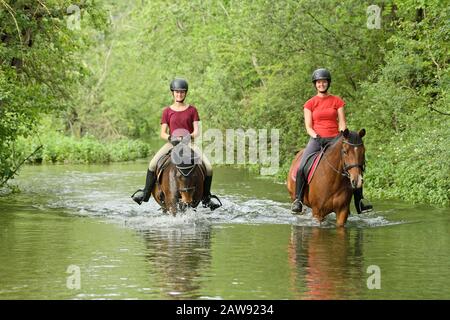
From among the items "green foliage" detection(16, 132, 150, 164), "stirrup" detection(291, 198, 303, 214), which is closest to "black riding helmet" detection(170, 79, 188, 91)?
"stirrup" detection(291, 198, 303, 214)

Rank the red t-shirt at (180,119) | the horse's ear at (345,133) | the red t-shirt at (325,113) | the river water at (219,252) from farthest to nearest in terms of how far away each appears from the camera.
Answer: the red t-shirt at (180,119), the red t-shirt at (325,113), the horse's ear at (345,133), the river water at (219,252)

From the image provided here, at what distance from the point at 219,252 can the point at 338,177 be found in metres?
3.34

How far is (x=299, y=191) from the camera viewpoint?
16.2m

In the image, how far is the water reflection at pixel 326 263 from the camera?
985 cm

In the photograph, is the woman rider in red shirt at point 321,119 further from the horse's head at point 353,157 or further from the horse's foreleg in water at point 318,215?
the horse's head at point 353,157

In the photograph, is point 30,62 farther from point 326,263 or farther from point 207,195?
point 326,263

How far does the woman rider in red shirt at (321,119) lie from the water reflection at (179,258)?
1.85 meters

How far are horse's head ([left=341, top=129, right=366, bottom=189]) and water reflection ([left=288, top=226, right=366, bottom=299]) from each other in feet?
2.96

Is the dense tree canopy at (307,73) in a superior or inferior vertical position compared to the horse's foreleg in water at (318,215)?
superior

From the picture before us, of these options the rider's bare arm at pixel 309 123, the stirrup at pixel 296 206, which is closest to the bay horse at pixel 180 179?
the stirrup at pixel 296 206

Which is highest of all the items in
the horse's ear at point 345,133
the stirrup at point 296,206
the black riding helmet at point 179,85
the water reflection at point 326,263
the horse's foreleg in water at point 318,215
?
the black riding helmet at point 179,85

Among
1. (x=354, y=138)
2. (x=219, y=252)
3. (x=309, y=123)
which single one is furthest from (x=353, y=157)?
(x=219, y=252)

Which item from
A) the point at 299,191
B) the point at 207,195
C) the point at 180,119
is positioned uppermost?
the point at 180,119
